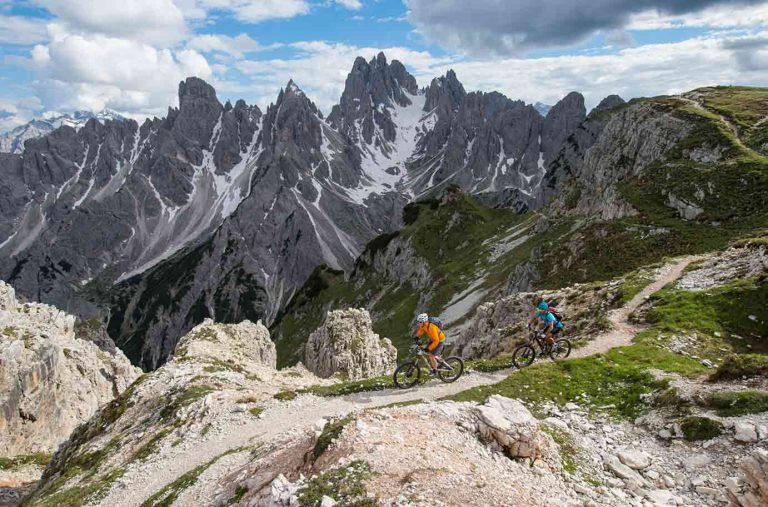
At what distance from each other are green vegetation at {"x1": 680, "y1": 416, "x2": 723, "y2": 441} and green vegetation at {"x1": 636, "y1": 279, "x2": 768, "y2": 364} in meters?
9.81

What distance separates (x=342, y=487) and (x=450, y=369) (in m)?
13.6

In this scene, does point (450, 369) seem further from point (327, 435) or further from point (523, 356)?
point (327, 435)

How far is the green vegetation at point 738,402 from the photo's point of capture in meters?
17.1

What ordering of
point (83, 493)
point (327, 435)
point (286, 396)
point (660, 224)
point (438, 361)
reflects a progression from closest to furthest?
point (327, 435) → point (83, 493) → point (438, 361) → point (286, 396) → point (660, 224)

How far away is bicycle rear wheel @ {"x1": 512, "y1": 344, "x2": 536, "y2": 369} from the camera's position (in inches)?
1072

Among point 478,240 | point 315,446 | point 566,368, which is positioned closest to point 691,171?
point 566,368

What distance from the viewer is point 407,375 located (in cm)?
2725

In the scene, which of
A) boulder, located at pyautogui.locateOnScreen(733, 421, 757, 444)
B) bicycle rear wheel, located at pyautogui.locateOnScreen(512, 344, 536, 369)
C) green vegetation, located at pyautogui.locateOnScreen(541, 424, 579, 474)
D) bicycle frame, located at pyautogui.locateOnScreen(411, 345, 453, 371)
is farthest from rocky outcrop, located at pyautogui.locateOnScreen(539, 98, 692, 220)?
green vegetation, located at pyautogui.locateOnScreen(541, 424, 579, 474)

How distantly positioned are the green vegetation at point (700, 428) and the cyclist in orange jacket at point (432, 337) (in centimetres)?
1112

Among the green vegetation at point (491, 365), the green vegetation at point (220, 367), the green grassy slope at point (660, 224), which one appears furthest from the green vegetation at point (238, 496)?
the green grassy slope at point (660, 224)

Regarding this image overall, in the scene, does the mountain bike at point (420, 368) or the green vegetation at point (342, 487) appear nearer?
the green vegetation at point (342, 487)

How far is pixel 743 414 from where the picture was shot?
17.0m

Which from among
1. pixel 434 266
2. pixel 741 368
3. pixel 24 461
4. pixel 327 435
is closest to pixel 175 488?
pixel 327 435

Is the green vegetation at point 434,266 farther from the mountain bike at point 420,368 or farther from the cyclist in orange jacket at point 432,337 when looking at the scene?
the cyclist in orange jacket at point 432,337
